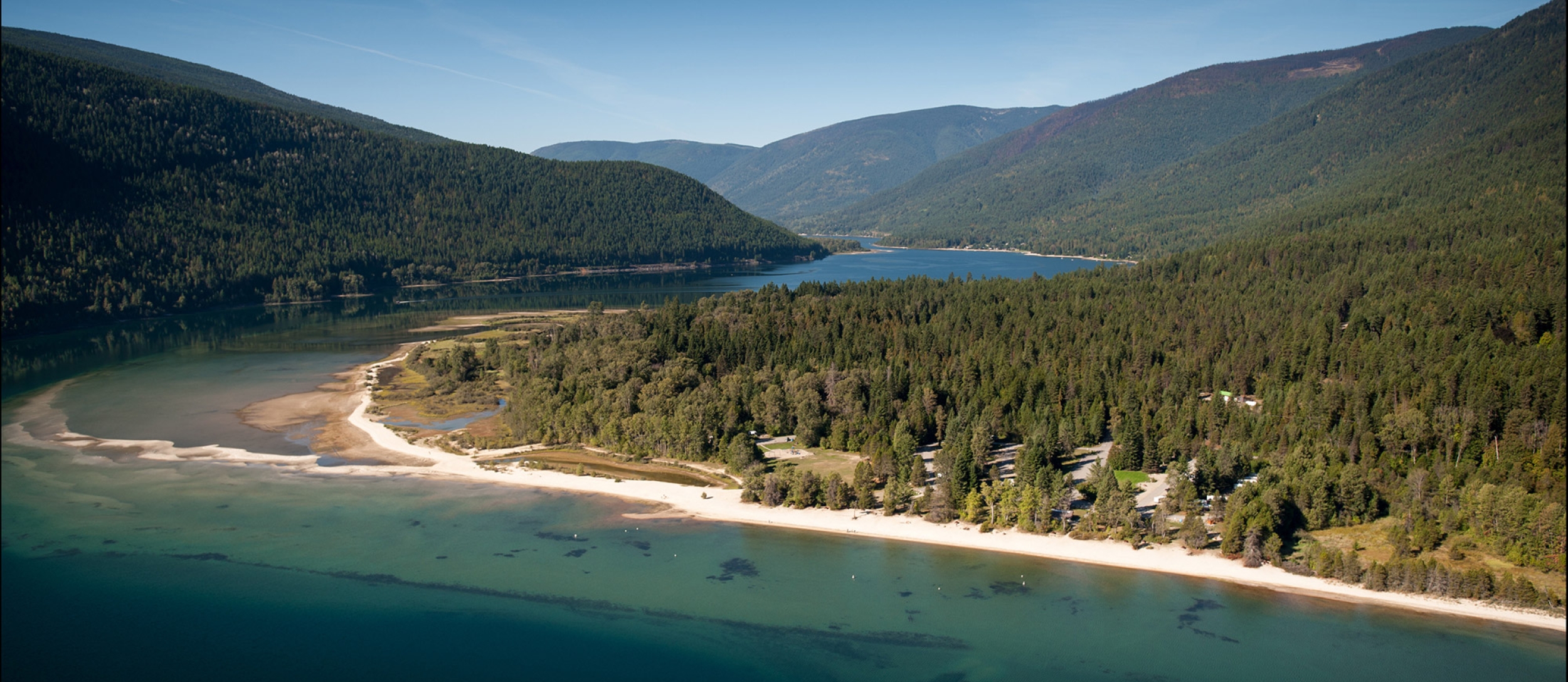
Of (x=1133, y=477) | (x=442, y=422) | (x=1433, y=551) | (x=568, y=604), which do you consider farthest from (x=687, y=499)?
(x=1433, y=551)

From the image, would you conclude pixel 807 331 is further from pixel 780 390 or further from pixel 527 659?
pixel 527 659

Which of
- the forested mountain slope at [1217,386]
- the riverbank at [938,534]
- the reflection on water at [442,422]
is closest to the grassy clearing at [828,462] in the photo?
the forested mountain slope at [1217,386]

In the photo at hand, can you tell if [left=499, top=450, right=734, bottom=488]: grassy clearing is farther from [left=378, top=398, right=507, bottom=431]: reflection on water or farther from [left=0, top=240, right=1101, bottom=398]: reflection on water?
[left=0, top=240, right=1101, bottom=398]: reflection on water

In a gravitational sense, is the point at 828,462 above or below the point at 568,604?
above

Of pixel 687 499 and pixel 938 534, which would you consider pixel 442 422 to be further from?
pixel 938 534

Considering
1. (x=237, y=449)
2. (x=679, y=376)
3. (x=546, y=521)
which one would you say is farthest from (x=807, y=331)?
(x=237, y=449)

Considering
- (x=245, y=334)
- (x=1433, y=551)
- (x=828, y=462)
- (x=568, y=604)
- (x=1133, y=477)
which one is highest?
(x=245, y=334)

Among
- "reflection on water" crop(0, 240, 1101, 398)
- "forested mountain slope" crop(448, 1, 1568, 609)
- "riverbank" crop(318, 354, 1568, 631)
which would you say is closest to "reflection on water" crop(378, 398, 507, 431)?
"forested mountain slope" crop(448, 1, 1568, 609)

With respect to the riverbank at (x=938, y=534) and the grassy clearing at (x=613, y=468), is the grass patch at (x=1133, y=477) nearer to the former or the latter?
the riverbank at (x=938, y=534)
